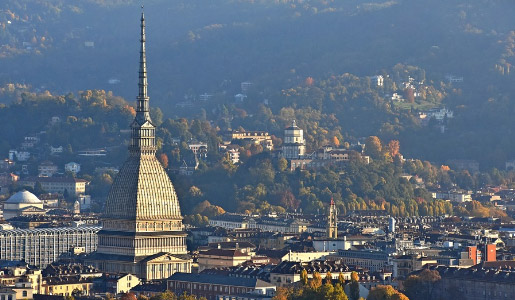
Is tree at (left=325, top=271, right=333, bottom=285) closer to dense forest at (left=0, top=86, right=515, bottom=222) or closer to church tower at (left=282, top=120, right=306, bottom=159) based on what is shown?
dense forest at (left=0, top=86, right=515, bottom=222)

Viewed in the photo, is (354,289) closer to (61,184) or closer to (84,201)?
(84,201)

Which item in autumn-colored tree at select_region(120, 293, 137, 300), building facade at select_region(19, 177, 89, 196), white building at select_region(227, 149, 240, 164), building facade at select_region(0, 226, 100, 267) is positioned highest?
white building at select_region(227, 149, 240, 164)

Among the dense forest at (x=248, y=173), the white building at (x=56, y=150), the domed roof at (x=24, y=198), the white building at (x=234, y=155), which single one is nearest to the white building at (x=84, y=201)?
the dense forest at (x=248, y=173)

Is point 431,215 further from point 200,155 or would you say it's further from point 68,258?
point 68,258

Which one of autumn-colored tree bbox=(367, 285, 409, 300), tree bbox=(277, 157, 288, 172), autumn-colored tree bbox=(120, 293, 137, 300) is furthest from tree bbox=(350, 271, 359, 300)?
tree bbox=(277, 157, 288, 172)

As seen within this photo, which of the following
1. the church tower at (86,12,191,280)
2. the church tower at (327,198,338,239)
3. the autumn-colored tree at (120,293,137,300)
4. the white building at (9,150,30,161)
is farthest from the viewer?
the white building at (9,150,30,161)

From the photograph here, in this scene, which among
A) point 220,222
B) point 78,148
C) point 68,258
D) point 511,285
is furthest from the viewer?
point 78,148

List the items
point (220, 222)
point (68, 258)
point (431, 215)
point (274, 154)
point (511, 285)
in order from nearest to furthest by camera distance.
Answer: point (511, 285), point (68, 258), point (220, 222), point (431, 215), point (274, 154)

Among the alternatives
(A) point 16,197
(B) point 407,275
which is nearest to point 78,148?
(A) point 16,197
